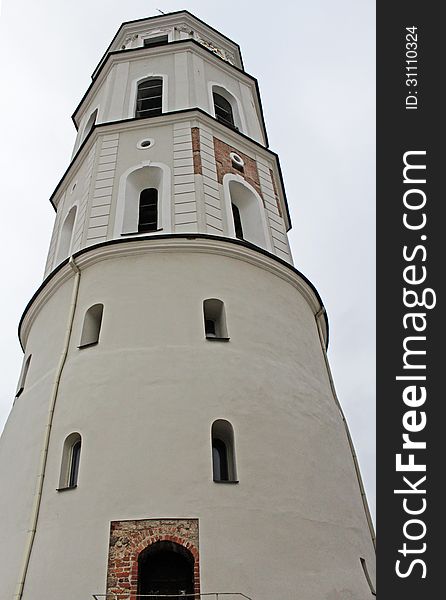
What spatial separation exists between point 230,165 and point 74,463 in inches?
361

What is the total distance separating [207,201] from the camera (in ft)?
49.1

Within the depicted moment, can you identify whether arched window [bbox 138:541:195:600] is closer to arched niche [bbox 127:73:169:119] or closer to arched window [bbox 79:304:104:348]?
arched window [bbox 79:304:104:348]

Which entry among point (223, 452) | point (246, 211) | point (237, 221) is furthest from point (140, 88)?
point (223, 452)

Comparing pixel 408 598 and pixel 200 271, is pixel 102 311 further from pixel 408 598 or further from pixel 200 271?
pixel 408 598

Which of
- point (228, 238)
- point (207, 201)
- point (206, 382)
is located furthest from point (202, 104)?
point (206, 382)

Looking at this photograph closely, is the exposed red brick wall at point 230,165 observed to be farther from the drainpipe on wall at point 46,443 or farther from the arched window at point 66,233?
the drainpipe on wall at point 46,443

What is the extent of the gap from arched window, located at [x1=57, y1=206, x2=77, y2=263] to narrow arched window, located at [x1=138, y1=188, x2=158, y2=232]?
6.57 feet

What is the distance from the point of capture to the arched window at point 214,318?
1233 centimetres

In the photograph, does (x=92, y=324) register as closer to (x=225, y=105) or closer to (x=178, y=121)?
(x=178, y=121)

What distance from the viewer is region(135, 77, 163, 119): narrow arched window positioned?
19.1 m

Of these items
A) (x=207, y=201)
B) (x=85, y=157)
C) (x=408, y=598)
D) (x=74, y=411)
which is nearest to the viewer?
(x=408, y=598)

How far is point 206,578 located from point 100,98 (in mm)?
16108

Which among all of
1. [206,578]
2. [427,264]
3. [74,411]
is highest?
[427,264]

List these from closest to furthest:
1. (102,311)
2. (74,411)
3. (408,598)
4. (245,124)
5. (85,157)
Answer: (408,598) → (74,411) → (102,311) → (85,157) → (245,124)
